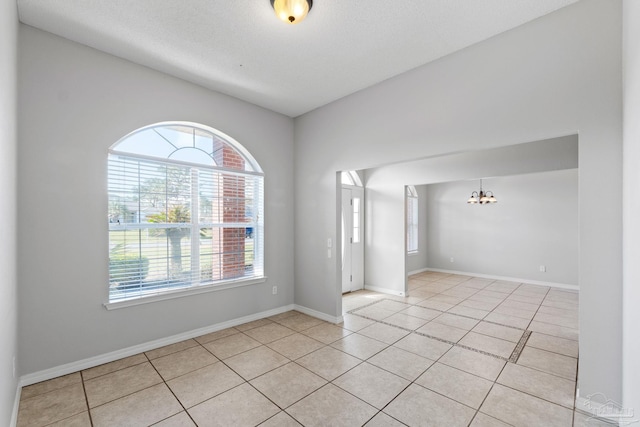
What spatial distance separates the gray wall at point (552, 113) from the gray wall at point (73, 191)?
2646 mm

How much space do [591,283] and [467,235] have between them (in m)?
5.75

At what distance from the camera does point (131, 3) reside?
7.36 ft

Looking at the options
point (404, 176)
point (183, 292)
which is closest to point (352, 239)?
point (404, 176)

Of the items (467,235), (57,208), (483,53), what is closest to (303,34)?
(483,53)

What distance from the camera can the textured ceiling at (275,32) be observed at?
2287mm

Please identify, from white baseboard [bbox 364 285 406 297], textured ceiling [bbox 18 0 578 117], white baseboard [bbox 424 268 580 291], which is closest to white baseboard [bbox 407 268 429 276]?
white baseboard [bbox 424 268 580 291]

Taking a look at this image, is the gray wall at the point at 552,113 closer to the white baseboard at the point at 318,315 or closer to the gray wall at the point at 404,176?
the gray wall at the point at 404,176

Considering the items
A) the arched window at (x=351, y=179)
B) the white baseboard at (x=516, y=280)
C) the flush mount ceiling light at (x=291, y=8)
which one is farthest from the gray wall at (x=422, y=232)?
the flush mount ceiling light at (x=291, y=8)

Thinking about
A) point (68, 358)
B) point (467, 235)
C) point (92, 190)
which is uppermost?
point (92, 190)

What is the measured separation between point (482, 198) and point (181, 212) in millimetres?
6559

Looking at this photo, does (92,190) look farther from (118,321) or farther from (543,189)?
(543,189)

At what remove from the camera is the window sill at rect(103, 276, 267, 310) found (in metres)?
2.96

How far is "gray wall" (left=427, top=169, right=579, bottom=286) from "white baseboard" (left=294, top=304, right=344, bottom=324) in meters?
5.10

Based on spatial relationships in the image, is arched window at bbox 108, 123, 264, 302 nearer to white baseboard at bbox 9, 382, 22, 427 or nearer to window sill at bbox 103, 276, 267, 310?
window sill at bbox 103, 276, 267, 310
